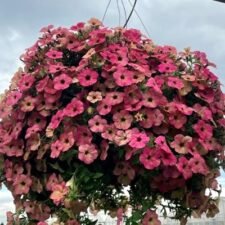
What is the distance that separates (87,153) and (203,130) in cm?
31

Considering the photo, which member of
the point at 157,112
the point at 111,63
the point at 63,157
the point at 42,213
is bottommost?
the point at 42,213

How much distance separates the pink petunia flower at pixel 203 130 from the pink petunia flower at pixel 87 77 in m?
0.29

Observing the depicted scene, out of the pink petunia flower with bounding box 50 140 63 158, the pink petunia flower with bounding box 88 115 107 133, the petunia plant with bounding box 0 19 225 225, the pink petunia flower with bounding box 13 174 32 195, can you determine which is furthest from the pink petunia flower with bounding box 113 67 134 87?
the pink petunia flower with bounding box 13 174 32 195

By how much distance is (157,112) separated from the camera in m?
1.24

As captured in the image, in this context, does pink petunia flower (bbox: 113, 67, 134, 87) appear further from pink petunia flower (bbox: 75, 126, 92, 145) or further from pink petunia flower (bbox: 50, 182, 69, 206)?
pink petunia flower (bbox: 50, 182, 69, 206)

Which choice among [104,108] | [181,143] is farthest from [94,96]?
[181,143]

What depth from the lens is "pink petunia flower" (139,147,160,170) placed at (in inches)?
45.4

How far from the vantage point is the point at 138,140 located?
1.17m

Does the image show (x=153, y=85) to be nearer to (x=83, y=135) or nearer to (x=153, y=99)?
(x=153, y=99)

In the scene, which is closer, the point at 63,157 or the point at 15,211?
the point at 63,157

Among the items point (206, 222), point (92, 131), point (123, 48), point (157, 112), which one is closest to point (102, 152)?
point (92, 131)

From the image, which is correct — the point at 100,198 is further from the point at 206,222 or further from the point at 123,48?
the point at 206,222

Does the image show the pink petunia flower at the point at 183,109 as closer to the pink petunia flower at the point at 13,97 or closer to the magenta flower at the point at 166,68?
the magenta flower at the point at 166,68

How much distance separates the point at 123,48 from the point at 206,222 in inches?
47.5
